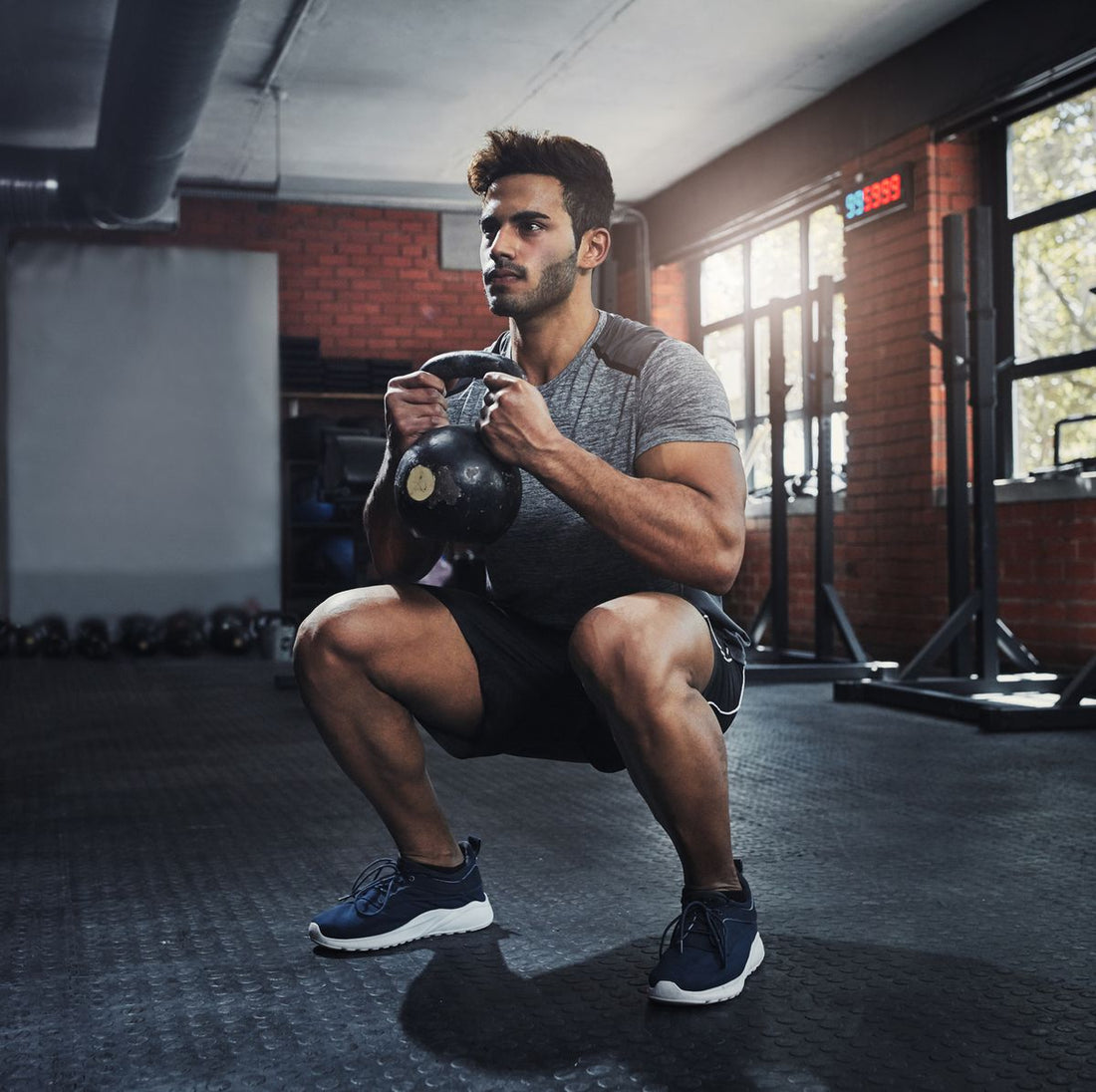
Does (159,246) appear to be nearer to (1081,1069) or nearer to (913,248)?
(913,248)

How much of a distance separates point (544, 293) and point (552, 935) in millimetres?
875

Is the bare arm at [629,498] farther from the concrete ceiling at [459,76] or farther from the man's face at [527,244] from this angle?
the concrete ceiling at [459,76]

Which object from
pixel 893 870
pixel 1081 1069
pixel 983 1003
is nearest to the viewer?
pixel 1081 1069

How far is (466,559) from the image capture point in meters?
6.24

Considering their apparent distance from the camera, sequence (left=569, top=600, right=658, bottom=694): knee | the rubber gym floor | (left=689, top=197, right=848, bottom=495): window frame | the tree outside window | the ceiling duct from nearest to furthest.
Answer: the rubber gym floor
(left=569, top=600, right=658, bottom=694): knee
the ceiling duct
the tree outside window
(left=689, top=197, right=848, bottom=495): window frame

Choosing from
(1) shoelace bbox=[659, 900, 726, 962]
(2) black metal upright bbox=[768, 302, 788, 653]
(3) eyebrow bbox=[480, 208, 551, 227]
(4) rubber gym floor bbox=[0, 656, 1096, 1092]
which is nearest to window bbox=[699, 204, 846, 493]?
(2) black metal upright bbox=[768, 302, 788, 653]

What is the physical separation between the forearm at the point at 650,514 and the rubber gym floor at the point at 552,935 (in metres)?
0.51

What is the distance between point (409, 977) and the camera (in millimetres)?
1577

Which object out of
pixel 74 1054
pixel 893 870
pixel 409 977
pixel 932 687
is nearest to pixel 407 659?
pixel 409 977

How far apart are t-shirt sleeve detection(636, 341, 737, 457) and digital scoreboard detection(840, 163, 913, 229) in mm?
4301

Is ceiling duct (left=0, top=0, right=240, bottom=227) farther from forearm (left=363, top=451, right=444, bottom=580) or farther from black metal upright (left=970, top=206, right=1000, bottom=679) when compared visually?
forearm (left=363, top=451, right=444, bottom=580)

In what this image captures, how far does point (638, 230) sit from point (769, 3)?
118 inches

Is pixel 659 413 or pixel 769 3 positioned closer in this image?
pixel 659 413

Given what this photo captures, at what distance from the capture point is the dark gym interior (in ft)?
4.88
